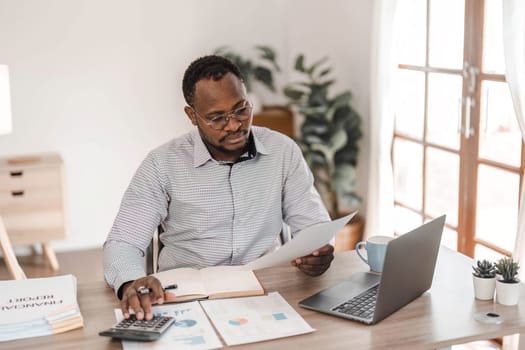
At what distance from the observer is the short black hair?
86.0 inches

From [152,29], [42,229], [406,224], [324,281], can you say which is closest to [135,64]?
[152,29]

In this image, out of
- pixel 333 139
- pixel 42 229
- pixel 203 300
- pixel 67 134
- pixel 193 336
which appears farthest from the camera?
pixel 67 134

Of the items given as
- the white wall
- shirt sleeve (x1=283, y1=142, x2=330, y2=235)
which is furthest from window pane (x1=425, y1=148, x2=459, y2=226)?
shirt sleeve (x1=283, y1=142, x2=330, y2=235)

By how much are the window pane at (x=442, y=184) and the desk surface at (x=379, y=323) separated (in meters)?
1.86

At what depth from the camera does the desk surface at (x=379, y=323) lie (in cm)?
161

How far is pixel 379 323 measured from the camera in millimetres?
1698

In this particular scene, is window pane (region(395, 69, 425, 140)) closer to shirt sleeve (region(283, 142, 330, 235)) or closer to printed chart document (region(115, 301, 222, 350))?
shirt sleeve (region(283, 142, 330, 235))

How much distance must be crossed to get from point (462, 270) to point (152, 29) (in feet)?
11.2

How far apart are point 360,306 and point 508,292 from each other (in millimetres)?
361

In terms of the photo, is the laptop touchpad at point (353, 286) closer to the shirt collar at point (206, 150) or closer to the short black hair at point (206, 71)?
the shirt collar at point (206, 150)

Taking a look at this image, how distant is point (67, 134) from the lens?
4.93 m

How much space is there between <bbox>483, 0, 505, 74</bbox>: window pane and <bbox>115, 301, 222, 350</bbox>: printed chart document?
2.16 meters

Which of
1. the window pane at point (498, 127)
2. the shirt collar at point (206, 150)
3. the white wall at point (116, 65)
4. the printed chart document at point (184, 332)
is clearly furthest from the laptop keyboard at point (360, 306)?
the white wall at point (116, 65)

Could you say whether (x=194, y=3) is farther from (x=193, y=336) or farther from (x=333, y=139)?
(x=193, y=336)
